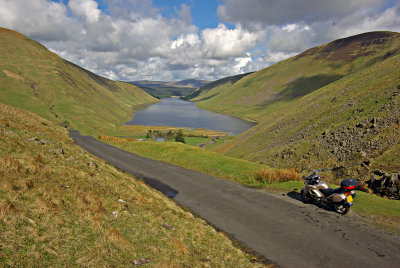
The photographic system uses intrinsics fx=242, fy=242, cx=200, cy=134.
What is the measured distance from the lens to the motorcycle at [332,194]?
1307cm

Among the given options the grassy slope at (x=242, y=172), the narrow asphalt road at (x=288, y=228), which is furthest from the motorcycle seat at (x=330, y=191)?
the grassy slope at (x=242, y=172)

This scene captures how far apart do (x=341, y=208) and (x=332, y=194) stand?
83 centimetres

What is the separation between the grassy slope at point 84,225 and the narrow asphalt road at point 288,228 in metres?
1.57

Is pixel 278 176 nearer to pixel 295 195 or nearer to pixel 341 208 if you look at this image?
pixel 295 195

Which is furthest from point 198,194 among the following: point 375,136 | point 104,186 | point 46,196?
point 375,136

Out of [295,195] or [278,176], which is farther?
[278,176]

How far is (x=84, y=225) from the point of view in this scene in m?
9.70

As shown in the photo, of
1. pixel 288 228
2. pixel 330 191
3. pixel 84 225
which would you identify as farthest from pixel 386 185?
pixel 84 225

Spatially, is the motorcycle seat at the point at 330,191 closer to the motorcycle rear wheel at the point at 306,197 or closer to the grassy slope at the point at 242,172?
the motorcycle rear wheel at the point at 306,197

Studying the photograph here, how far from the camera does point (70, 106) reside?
539ft

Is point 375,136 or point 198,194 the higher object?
point 375,136

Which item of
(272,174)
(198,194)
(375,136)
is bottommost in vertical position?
(198,194)

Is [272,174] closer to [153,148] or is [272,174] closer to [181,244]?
[181,244]

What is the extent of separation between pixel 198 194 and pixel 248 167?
928cm
